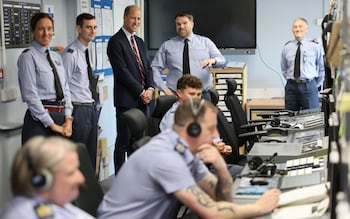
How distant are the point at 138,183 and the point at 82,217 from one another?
53 centimetres

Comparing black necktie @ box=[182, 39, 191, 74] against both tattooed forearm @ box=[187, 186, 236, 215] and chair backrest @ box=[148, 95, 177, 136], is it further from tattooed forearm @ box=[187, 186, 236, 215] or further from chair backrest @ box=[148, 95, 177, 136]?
tattooed forearm @ box=[187, 186, 236, 215]

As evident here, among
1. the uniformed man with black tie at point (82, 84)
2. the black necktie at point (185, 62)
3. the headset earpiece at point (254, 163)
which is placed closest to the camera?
the headset earpiece at point (254, 163)

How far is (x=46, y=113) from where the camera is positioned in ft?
13.9

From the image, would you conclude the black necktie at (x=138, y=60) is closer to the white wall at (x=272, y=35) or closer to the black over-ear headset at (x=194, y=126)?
the white wall at (x=272, y=35)

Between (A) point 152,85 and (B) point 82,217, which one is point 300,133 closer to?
(A) point 152,85

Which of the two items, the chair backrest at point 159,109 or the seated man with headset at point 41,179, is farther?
the chair backrest at point 159,109

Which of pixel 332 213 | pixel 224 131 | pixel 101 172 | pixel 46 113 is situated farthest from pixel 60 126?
pixel 332 213

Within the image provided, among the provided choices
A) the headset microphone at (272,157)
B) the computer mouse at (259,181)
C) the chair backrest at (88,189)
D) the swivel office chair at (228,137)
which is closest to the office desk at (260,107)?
the swivel office chair at (228,137)

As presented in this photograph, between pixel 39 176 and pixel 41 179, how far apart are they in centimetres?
1

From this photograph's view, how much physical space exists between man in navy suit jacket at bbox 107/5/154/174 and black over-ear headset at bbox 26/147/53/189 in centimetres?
349

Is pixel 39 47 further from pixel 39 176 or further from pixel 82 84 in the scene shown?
pixel 39 176

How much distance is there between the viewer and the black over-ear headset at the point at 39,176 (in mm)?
1712

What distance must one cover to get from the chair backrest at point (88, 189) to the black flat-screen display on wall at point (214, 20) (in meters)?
5.04

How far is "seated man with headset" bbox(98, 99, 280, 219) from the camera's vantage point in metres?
2.42
